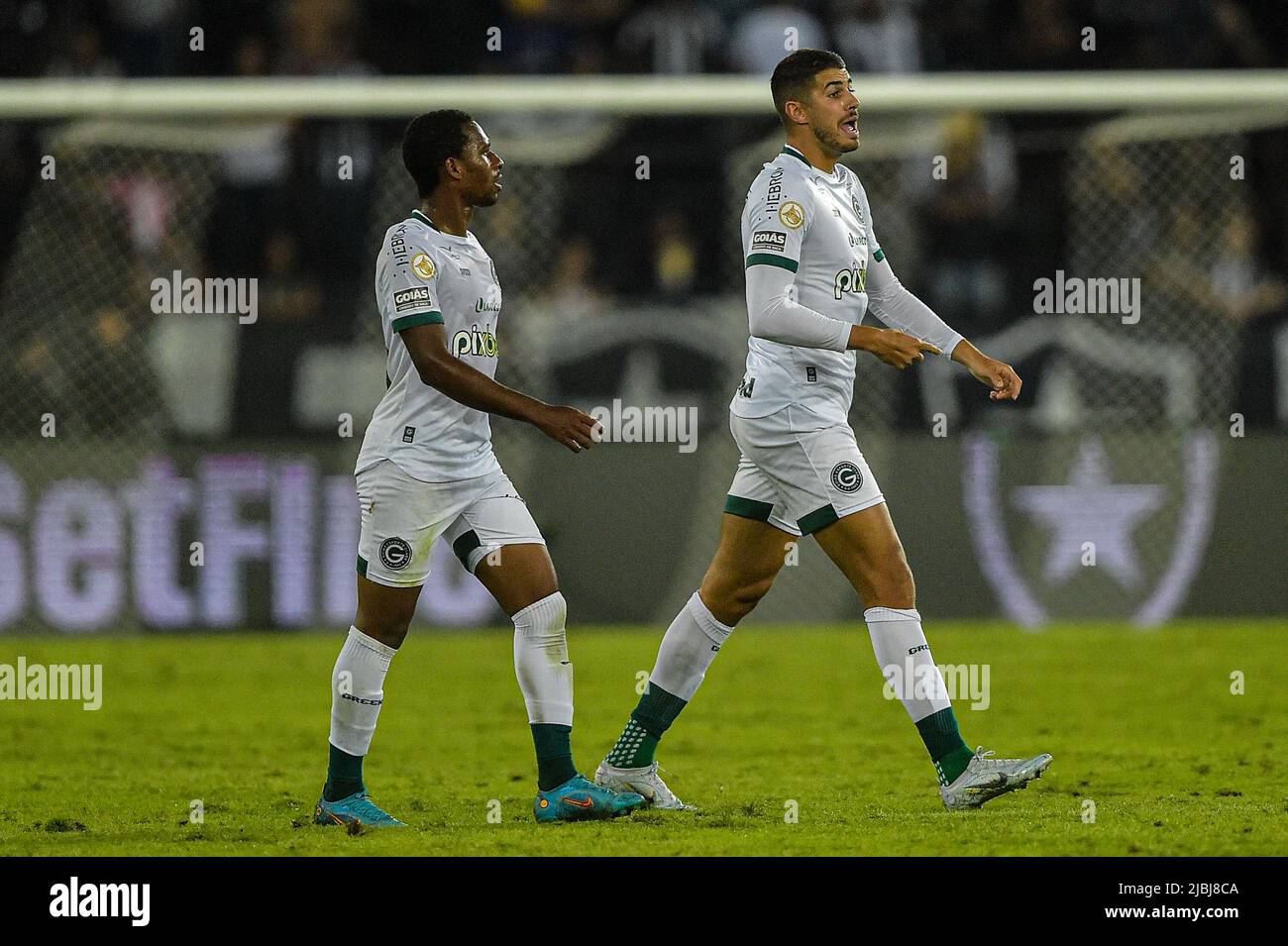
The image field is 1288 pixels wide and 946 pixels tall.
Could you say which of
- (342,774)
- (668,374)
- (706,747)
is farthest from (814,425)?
(668,374)

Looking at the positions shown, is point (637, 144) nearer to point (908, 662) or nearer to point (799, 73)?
point (799, 73)

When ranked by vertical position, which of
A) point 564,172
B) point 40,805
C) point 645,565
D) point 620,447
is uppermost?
point 564,172

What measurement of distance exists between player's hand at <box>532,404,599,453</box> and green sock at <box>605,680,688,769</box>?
1.12 m

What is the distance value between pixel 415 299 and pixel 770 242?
1114 mm

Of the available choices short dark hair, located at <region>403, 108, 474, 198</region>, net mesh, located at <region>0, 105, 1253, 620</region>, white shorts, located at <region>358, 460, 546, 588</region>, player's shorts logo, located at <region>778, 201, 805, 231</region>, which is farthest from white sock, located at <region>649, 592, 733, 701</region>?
net mesh, located at <region>0, 105, 1253, 620</region>

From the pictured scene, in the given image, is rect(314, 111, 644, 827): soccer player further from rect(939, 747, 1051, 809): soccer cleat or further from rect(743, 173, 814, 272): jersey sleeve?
rect(939, 747, 1051, 809): soccer cleat

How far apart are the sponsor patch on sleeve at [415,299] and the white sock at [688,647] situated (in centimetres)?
137

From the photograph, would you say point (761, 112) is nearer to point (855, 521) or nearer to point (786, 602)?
point (786, 602)

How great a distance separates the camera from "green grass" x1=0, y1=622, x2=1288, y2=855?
5.54 metres

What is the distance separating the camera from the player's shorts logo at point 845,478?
5867 mm

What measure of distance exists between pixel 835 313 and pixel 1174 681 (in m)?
4.42

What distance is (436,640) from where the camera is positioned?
39.3 ft

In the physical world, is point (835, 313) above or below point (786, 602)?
above

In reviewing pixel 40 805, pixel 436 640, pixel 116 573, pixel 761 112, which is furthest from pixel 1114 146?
pixel 40 805
